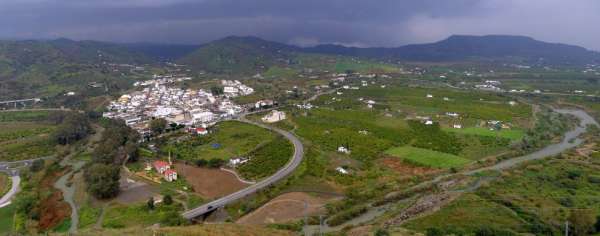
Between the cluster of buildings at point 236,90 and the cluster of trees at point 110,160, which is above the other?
the cluster of buildings at point 236,90

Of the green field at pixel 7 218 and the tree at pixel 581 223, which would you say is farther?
the green field at pixel 7 218

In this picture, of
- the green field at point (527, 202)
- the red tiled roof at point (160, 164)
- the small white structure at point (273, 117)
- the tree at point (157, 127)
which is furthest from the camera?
the small white structure at point (273, 117)

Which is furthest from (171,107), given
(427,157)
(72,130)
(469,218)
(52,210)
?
(469,218)

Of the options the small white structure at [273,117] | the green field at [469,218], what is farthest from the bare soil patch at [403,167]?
the small white structure at [273,117]

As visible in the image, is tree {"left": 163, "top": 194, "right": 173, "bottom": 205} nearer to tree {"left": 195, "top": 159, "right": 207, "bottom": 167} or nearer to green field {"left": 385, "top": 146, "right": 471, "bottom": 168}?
tree {"left": 195, "top": 159, "right": 207, "bottom": 167}

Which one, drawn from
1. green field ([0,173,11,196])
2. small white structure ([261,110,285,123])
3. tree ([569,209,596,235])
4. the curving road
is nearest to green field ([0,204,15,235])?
green field ([0,173,11,196])

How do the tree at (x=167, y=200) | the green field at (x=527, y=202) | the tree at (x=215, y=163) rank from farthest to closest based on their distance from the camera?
the tree at (x=215, y=163), the tree at (x=167, y=200), the green field at (x=527, y=202)

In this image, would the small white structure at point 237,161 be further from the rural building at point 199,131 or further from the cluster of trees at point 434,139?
the cluster of trees at point 434,139
